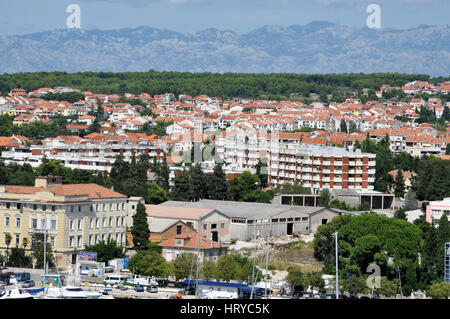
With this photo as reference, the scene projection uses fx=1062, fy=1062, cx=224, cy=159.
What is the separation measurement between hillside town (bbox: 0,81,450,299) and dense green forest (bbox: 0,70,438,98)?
3451 centimetres

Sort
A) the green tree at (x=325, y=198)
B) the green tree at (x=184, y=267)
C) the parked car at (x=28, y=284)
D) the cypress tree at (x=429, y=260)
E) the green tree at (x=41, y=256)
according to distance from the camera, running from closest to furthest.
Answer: the parked car at (x=28, y=284)
the green tree at (x=184, y=267)
the cypress tree at (x=429, y=260)
the green tree at (x=41, y=256)
the green tree at (x=325, y=198)

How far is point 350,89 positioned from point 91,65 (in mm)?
76135

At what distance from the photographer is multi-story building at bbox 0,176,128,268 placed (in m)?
30.7

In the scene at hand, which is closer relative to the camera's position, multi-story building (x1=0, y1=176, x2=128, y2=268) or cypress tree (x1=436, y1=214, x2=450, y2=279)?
cypress tree (x1=436, y1=214, x2=450, y2=279)

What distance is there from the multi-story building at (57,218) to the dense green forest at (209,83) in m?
89.5

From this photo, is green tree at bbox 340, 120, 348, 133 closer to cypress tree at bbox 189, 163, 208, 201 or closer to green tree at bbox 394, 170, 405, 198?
green tree at bbox 394, 170, 405, 198

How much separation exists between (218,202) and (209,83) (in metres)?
91.7

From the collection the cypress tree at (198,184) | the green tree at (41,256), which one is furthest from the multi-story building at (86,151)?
the green tree at (41,256)

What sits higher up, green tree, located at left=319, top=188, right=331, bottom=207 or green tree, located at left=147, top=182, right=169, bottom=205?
green tree, located at left=147, top=182, right=169, bottom=205

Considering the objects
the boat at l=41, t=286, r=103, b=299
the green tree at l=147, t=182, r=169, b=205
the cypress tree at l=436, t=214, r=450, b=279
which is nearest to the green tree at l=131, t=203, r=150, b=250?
the boat at l=41, t=286, r=103, b=299

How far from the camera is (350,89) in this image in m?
134

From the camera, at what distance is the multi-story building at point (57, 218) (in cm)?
3073

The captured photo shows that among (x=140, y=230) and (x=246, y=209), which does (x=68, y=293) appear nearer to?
(x=140, y=230)

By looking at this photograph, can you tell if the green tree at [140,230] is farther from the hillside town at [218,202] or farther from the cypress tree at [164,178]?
the cypress tree at [164,178]
